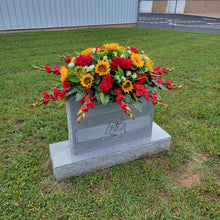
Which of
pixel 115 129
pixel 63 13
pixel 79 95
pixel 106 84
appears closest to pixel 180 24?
pixel 63 13

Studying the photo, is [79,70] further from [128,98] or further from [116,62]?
[128,98]

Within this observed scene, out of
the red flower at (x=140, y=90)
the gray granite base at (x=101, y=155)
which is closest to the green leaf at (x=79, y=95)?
the red flower at (x=140, y=90)

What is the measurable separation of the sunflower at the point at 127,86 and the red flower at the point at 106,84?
14cm

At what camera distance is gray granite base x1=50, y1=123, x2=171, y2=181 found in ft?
7.13

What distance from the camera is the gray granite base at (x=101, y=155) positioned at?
217cm

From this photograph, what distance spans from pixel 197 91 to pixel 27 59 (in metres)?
4.75

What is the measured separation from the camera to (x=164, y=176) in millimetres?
2268

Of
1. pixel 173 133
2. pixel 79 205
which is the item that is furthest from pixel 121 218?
pixel 173 133

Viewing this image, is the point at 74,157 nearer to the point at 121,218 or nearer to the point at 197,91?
the point at 121,218

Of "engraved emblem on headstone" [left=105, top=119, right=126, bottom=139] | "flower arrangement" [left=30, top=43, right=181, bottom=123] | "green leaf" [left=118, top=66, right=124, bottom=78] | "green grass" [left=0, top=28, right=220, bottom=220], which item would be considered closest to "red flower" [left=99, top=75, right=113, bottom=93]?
"flower arrangement" [left=30, top=43, right=181, bottom=123]

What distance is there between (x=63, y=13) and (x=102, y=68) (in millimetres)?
9338

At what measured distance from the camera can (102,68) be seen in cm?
188

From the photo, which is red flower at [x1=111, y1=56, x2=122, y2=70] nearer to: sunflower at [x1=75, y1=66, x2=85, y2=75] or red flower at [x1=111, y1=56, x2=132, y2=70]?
red flower at [x1=111, y1=56, x2=132, y2=70]

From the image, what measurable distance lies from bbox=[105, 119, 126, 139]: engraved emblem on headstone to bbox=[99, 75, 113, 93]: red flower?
0.51 meters
